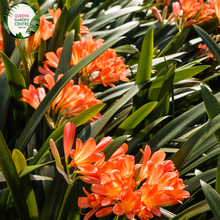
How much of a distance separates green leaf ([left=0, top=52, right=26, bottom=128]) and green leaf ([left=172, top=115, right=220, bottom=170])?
1.65 ft

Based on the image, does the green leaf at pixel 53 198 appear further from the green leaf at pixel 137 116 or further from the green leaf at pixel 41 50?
the green leaf at pixel 41 50

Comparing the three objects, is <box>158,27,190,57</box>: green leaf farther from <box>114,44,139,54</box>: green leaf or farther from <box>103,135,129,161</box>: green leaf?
<box>103,135,129,161</box>: green leaf

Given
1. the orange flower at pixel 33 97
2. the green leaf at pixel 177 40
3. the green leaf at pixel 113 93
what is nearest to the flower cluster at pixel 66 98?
the orange flower at pixel 33 97

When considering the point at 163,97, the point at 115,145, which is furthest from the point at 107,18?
the point at 115,145

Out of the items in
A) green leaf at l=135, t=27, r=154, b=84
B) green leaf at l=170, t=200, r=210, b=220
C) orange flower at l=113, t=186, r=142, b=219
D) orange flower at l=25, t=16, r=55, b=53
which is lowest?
green leaf at l=170, t=200, r=210, b=220

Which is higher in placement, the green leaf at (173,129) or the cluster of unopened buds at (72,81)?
the cluster of unopened buds at (72,81)

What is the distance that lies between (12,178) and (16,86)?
1.08ft

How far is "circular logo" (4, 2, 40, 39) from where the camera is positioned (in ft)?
2.20

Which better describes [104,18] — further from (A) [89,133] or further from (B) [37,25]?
(A) [89,133]

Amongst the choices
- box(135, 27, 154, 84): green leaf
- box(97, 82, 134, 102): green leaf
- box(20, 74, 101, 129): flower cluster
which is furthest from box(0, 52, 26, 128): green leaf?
box(135, 27, 154, 84): green leaf

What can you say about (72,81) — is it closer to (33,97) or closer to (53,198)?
(33,97)

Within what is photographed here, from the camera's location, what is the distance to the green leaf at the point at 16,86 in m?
0.65

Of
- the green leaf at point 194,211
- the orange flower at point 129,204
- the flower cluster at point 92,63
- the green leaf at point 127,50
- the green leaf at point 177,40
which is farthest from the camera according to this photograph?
the green leaf at point 177,40

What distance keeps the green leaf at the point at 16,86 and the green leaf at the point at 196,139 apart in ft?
1.65
